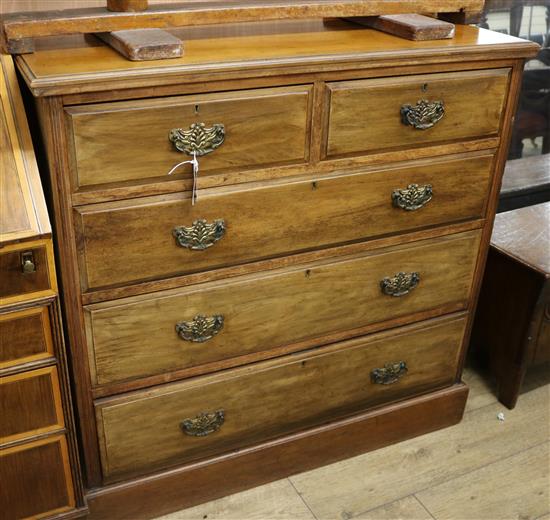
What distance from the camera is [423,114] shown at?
1.69 metres

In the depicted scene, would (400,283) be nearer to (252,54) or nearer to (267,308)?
(267,308)

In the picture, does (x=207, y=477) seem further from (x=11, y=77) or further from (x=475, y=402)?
(x=11, y=77)

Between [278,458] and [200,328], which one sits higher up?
[200,328]

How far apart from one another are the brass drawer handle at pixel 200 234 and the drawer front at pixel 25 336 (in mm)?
313

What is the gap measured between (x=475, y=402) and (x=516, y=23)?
1459 mm

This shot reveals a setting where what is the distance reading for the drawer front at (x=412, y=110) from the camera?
5.28ft

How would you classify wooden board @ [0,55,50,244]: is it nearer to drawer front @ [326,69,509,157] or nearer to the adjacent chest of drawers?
the adjacent chest of drawers

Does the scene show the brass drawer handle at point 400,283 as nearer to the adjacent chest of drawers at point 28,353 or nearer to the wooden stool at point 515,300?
the wooden stool at point 515,300

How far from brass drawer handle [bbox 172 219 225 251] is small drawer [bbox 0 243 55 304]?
29 centimetres

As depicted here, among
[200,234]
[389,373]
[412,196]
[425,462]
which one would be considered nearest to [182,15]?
[200,234]

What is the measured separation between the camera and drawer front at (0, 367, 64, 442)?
1.48 meters

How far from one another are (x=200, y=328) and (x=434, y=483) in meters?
0.86

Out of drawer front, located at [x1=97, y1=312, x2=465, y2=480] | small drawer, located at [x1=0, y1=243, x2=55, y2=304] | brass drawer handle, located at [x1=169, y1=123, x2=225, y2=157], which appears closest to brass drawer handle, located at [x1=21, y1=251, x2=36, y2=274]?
small drawer, located at [x1=0, y1=243, x2=55, y2=304]

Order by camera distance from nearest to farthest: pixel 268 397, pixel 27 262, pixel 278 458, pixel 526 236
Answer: pixel 27 262
pixel 268 397
pixel 278 458
pixel 526 236
